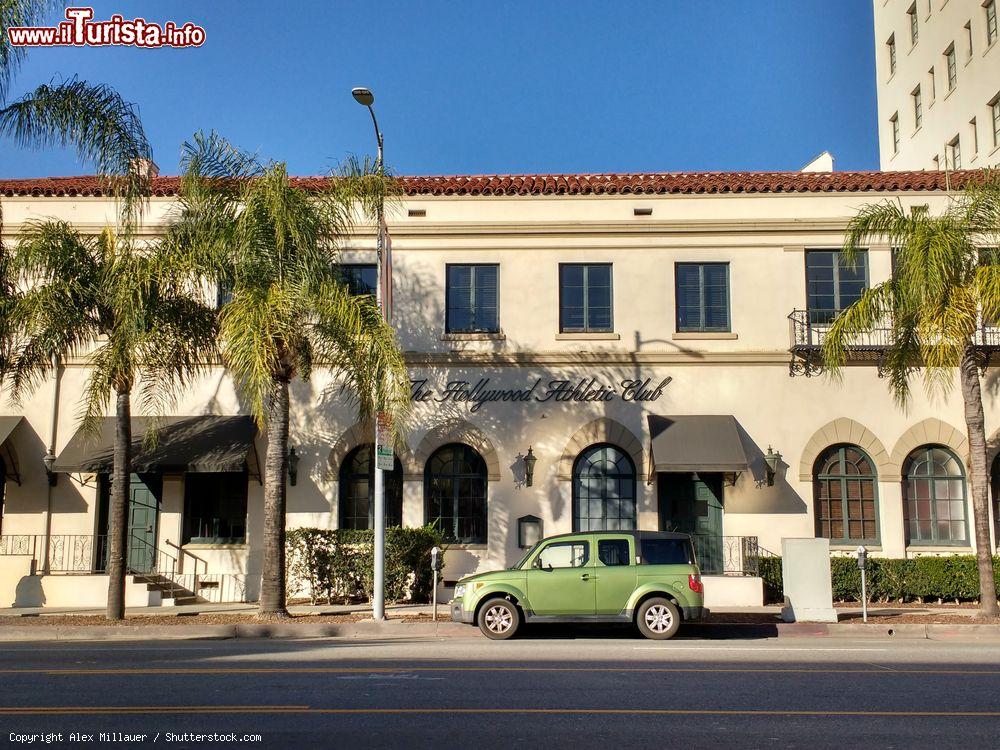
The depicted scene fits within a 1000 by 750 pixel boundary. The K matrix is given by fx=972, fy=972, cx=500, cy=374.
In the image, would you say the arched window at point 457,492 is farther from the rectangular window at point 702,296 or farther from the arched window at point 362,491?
the rectangular window at point 702,296

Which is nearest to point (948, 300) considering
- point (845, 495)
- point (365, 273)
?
point (845, 495)

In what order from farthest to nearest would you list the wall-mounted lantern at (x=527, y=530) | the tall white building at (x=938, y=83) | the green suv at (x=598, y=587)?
the tall white building at (x=938, y=83) → the wall-mounted lantern at (x=527, y=530) → the green suv at (x=598, y=587)

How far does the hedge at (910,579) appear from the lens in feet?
65.6

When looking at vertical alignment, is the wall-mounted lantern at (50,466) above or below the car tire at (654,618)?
above

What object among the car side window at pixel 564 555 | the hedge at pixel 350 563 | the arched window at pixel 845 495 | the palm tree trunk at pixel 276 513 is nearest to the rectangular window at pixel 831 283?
the arched window at pixel 845 495

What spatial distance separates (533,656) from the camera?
41.9 feet

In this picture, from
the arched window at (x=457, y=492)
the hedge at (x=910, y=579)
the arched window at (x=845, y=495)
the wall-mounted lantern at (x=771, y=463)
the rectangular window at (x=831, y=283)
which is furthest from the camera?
the rectangular window at (x=831, y=283)

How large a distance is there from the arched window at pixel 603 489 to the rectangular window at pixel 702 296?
133 inches

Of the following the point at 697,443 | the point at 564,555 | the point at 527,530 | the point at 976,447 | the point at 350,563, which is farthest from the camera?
the point at 527,530

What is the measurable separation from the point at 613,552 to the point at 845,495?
844 centimetres

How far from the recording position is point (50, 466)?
830 inches

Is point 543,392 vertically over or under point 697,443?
over

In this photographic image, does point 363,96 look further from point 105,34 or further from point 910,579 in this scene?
point 910,579

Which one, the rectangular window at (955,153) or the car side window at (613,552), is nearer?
the car side window at (613,552)
